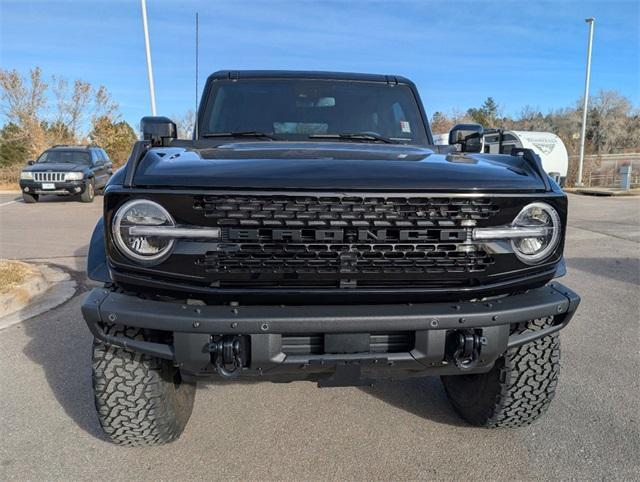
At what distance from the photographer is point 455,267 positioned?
82.9 inches

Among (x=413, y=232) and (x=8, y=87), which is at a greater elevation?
(x=8, y=87)

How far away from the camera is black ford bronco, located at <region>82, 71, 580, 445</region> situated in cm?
199

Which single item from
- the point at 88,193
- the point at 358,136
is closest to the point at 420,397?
the point at 358,136

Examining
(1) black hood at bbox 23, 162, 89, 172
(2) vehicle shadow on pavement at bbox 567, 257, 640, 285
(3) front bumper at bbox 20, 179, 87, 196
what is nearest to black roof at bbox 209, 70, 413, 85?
(2) vehicle shadow on pavement at bbox 567, 257, 640, 285

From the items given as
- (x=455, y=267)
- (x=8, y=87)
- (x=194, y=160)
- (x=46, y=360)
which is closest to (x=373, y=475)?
(x=455, y=267)

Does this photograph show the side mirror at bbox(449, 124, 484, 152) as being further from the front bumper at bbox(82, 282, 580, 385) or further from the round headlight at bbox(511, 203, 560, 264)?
the front bumper at bbox(82, 282, 580, 385)

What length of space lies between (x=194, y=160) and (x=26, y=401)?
2.00 meters

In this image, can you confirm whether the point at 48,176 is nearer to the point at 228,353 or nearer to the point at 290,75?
the point at 290,75

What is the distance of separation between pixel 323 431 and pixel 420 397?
745 mm

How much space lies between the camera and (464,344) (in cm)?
205

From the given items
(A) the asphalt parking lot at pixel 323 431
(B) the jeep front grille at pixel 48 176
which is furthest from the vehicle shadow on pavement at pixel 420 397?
(B) the jeep front grille at pixel 48 176

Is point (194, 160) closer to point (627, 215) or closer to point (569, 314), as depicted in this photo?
point (569, 314)

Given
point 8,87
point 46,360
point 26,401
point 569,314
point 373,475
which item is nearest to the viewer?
point 569,314

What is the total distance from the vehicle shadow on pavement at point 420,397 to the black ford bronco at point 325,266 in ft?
2.93
